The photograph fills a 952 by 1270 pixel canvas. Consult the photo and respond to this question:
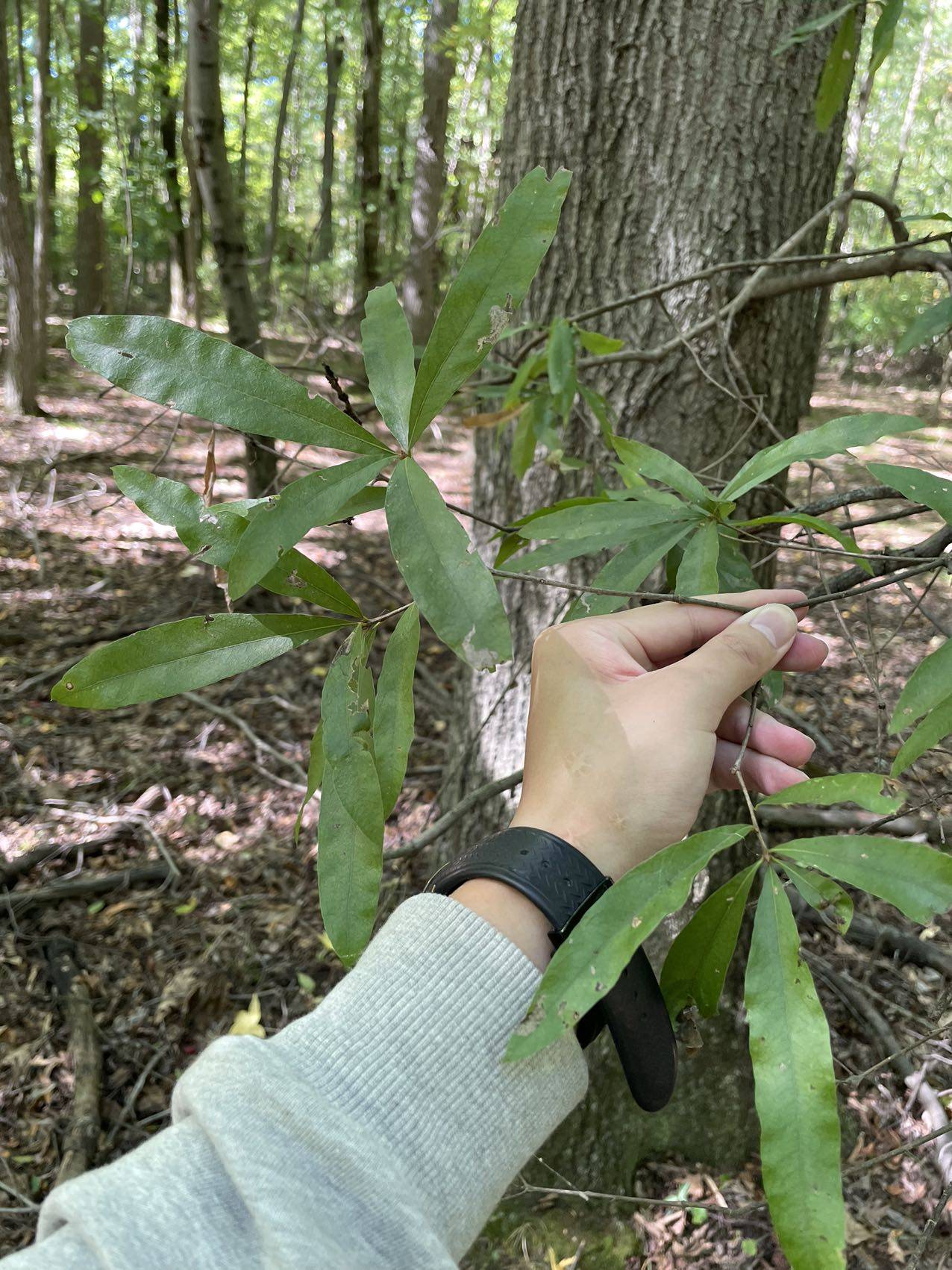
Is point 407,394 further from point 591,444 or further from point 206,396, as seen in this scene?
point 591,444

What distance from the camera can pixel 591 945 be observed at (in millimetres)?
697

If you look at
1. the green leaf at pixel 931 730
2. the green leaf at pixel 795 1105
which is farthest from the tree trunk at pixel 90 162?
the green leaf at pixel 795 1105

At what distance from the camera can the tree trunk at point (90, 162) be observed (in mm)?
8445

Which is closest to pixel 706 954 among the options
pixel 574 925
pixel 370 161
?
pixel 574 925

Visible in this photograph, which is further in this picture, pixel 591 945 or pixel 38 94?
pixel 38 94

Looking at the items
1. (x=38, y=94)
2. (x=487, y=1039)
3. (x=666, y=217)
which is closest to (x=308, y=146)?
(x=38, y=94)

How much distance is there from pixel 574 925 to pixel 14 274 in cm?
809

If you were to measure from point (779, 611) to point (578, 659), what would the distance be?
226 mm

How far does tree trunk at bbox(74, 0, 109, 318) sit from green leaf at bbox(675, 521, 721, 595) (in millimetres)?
8236

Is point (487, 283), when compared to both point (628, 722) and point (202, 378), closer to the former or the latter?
point (202, 378)

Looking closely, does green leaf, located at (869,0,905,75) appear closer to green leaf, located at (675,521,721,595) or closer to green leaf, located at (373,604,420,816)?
green leaf, located at (675,521,721,595)

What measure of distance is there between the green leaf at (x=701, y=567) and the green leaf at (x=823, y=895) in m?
0.32

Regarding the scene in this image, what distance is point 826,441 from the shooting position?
0.93m

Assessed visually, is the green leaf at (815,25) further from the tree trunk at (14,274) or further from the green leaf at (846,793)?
the tree trunk at (14,274)
